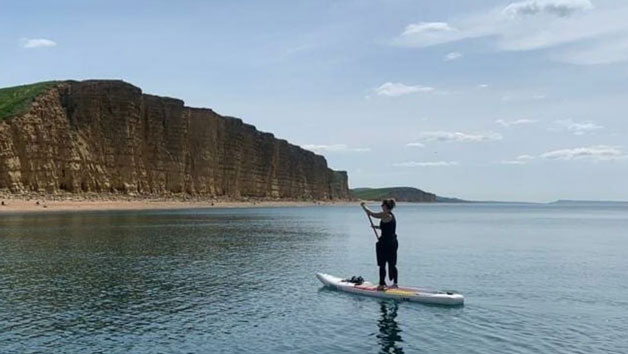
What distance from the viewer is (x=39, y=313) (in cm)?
1778

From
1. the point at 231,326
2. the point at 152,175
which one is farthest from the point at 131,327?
the point at 152,175

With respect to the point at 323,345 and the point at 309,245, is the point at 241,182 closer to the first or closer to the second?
the point at 309,245

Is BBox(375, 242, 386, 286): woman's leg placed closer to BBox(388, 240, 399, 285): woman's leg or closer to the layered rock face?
BBox(388, 240, 399, 285): woman's leg

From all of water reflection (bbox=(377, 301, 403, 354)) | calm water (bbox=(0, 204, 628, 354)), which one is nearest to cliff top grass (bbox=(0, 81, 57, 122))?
calm water (bbox=(0, 204, 628, 354))

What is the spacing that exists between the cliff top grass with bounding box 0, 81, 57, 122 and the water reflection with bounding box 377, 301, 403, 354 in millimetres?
89711

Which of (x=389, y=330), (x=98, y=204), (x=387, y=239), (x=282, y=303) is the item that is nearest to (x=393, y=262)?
(x=387, y=239)

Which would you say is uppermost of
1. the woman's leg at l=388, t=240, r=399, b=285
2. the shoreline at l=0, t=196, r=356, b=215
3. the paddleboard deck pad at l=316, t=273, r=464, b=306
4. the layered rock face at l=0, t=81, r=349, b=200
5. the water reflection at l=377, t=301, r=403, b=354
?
the layered rock face at l=0, t=81, r=349, b=200

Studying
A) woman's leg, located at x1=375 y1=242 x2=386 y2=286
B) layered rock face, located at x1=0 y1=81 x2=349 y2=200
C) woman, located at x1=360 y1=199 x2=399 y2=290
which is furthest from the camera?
layered rock face, located at x1=0 y1=81 x2=349 y2=200

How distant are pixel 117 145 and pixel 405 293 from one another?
326 ft

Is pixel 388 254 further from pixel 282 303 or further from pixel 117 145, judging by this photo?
pixel 117 145

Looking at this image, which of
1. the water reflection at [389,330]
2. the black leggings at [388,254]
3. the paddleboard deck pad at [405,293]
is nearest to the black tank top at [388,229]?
the black leggings at [388,254]

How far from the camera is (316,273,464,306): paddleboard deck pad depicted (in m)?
19.8

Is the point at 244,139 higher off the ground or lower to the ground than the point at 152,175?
higher

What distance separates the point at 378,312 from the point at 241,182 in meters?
136
